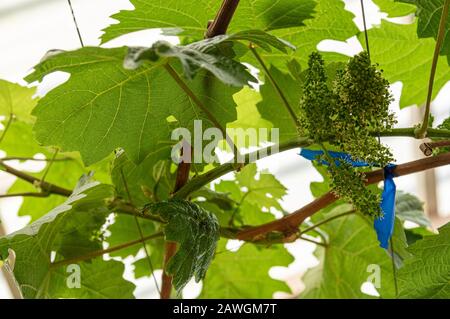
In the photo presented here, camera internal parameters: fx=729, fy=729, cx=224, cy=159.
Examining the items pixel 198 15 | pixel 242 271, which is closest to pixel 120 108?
pixel 198 15

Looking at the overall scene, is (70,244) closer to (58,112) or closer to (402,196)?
(58,112)

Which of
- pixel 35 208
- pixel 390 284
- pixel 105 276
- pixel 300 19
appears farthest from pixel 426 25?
pixel 35 208

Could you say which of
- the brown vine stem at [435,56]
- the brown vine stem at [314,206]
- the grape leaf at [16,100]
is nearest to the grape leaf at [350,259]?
the brown vine stem at [314,206]

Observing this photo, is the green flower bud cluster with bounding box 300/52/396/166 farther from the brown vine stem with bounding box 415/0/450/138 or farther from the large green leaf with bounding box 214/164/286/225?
the large green leaf with bounding box 214/164/286/225

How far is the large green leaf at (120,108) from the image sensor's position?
75 centimetres

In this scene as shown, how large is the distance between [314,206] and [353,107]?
201 mm

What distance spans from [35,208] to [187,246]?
1.68 ft

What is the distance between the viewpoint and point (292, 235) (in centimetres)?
90

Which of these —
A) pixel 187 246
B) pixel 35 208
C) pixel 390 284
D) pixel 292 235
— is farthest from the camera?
pixel 35 208

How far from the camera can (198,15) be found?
805 mm

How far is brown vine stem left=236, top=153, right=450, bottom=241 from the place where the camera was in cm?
77

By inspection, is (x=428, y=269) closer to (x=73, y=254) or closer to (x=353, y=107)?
(x=353, y=107)
